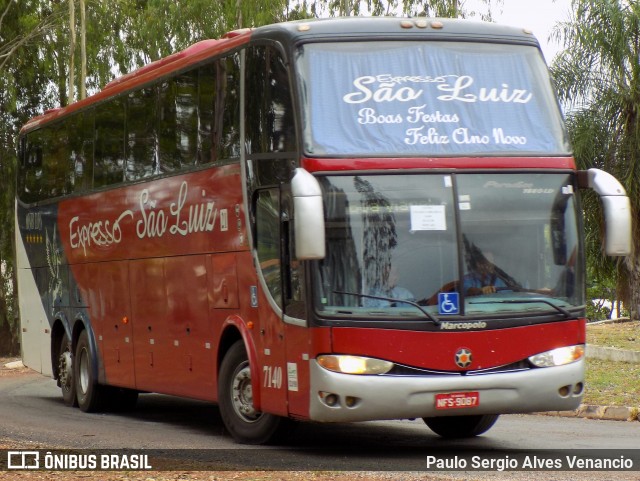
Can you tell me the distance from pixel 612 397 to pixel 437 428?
3271 millimetres

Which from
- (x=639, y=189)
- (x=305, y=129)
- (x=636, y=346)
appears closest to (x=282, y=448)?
(x=305, y=129)

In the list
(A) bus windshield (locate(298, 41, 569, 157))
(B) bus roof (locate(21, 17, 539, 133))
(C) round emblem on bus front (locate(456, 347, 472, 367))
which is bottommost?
(C) round emblem on bus front (locate(456, 347, 472, 367))

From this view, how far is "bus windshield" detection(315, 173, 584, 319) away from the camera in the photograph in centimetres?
1119

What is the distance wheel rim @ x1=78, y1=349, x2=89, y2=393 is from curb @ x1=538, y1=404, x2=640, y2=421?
6.65m

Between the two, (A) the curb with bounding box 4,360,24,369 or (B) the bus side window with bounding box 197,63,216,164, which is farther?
(A) the curb with bounding box 4,360,24,369

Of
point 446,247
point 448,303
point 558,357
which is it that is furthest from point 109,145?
point 558,357

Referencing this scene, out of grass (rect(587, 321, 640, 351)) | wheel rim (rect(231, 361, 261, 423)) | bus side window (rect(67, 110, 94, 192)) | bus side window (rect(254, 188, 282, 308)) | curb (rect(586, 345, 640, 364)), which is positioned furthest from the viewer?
grass (rect(587, 321, 640, 351))

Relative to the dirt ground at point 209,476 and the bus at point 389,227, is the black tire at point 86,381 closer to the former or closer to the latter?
the bus at point 389,227

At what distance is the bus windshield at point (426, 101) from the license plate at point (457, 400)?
2113mm

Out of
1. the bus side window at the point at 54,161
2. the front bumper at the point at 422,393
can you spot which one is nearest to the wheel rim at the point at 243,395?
the front bumper at the point at 422,393

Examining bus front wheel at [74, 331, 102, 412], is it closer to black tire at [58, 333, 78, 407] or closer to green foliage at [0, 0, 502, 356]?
black tire at [58, 333, 78, 407]

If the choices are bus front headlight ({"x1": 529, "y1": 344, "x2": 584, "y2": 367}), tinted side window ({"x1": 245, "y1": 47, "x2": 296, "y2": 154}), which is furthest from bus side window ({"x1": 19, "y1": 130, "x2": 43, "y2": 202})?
bus front headlight ({"x1": 529, "y1": 344, "x2": 584, "y2": 367})

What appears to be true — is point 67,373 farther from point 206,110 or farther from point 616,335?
point 616,335

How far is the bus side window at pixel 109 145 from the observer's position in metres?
16.6
